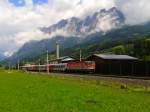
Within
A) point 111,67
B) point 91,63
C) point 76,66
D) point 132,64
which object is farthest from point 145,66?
point 76,66

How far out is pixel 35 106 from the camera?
85.5 ft

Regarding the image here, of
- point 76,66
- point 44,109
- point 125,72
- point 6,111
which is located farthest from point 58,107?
point 76,66

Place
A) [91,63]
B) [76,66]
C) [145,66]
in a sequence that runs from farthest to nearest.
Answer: [76,66] < [91,63] < [145,66]

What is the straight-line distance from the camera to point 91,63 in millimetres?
121312

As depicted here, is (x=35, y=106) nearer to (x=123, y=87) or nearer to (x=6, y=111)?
(x=6, y=111)

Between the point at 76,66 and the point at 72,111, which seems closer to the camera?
the point at 72,111

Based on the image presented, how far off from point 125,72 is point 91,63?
23000mm

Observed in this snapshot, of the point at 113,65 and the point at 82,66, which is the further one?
the point at 82,66

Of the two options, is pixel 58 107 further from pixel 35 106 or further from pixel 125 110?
pixel 125 110

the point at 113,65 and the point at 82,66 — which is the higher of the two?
the point at 82,66

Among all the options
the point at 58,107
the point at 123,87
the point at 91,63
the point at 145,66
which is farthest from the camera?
the point at 91,63

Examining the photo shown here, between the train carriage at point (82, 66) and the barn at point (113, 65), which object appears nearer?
the barn at point (113, 65)

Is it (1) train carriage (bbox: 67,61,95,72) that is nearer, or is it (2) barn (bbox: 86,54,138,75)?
(2) barn (bbox: 86,54,138,75)

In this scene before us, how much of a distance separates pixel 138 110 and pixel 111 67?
84658 millimetres
